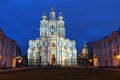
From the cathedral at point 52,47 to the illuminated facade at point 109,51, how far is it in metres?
40.3

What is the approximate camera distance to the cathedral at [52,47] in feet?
385

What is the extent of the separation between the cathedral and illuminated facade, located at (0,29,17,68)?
43.4 metres

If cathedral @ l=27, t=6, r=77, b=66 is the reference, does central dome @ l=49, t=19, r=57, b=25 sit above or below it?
above

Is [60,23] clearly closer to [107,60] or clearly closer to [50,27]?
[50,27]

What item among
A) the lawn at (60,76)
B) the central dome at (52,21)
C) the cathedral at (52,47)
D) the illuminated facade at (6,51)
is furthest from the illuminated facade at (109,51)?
the central dome at (52,21)

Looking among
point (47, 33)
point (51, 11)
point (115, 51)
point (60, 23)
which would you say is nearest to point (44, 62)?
point (47, 33)

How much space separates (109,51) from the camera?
61.2m

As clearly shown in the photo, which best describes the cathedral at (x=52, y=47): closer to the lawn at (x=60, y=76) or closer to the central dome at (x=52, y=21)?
the central dome at (x=52, y=21)

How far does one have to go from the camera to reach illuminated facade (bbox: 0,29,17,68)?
55.8 m

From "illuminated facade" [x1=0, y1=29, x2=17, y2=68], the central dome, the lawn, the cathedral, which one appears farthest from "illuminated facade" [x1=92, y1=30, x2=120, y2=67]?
the central dome

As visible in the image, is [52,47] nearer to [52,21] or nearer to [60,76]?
[52,21]

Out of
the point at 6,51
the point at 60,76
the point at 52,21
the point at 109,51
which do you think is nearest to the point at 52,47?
the point at 52,21

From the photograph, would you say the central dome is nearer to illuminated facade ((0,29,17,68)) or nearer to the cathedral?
the cathedral

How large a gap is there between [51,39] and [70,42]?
12490 mm
